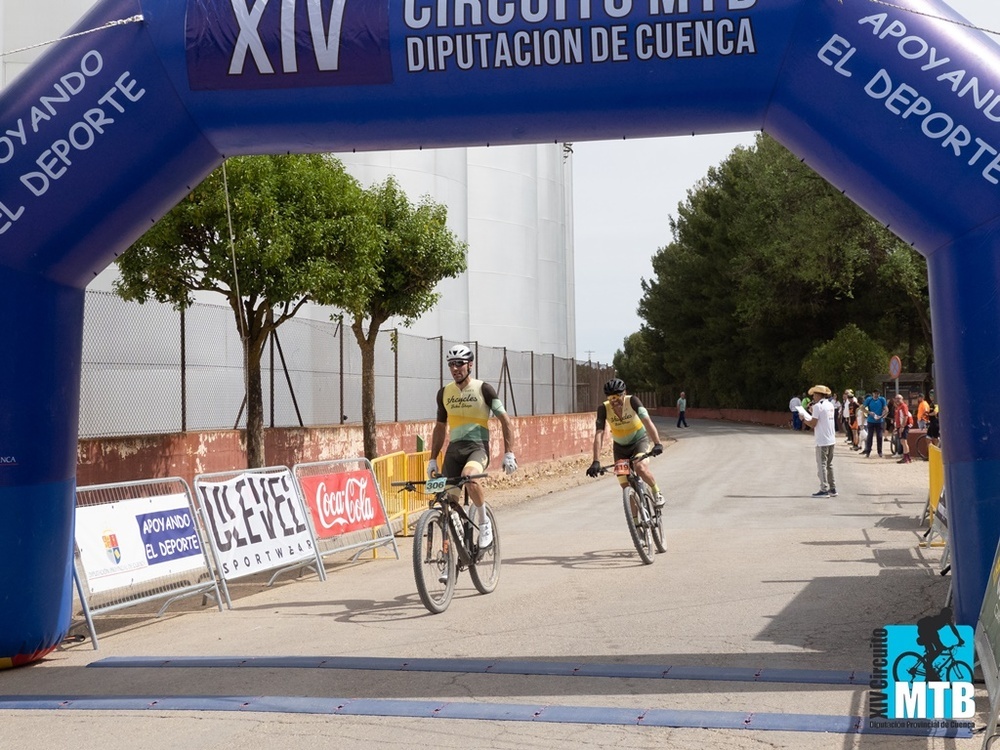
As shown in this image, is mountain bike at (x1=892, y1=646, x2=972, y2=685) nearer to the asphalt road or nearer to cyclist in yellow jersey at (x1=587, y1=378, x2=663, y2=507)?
the asphalt road

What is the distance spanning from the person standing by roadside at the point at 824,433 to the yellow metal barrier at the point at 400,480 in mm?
6175

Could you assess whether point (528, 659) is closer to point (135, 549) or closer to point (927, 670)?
point (927, 670)

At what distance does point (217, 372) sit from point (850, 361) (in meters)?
40.2

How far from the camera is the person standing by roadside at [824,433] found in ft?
60.4

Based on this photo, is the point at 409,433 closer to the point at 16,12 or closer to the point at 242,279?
the point at 242,279

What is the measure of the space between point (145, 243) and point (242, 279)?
1160 mm

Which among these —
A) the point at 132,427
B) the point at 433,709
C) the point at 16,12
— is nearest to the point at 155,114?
the point at 433,709

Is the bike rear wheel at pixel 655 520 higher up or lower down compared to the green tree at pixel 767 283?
lower down

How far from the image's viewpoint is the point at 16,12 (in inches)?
894

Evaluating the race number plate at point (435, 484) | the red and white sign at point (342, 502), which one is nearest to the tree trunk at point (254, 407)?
the red and white sign at point (342, 502)

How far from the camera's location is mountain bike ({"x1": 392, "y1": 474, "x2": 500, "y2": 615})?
8922 millimetres

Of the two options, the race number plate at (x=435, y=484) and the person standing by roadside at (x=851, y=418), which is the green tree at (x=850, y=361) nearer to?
the person standing by roadside at (x=851, y=418)

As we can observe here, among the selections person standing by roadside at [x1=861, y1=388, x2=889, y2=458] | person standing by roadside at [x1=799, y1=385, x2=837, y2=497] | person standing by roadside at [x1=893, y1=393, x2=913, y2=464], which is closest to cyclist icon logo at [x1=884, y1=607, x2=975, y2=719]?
person standing by roadside at [x1=799, y1=385, x2=837, y2=497]

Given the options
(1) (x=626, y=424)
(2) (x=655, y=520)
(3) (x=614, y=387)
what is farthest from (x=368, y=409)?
(2) (x=655, y=520)
